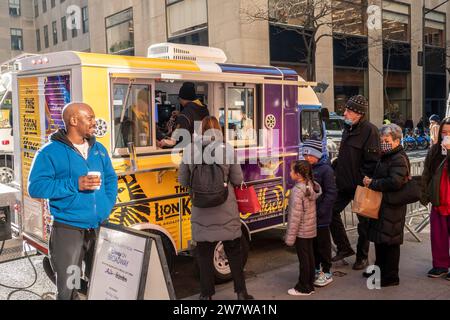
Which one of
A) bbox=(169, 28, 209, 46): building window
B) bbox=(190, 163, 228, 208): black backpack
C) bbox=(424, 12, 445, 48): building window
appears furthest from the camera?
bbox=(424, 12, 445, 48): building window

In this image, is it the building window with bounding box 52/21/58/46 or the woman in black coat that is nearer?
the woman in black coat

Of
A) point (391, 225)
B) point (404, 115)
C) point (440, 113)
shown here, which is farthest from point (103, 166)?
point (440, 113)

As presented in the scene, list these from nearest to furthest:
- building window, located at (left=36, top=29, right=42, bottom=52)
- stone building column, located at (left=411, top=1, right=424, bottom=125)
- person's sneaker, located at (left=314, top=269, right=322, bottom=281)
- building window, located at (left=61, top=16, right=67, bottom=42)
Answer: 1. person's sneaker, located at (left=314, top=269, right=322, bottom=281)
2. stone building column, located at (left=411, top=1, right=424, bottom=125)
3. building window, located at (left=61, top=16, right=67, bottom=42)
4. building window, located at (left=36, top=29, right=42, bottom=52)

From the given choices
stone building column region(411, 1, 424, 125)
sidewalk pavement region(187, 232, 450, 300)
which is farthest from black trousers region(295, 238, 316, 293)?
stone building column region(411, 1, 424, 125)

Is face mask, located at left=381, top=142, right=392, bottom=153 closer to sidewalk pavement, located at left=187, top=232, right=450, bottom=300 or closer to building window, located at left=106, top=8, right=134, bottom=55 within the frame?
sidewalk pavement, located at left=187, top=232, right=450, bottom=300

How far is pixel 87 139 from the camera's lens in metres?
3.61

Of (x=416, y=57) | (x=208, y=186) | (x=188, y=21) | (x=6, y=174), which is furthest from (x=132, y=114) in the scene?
(x=416, y=57)

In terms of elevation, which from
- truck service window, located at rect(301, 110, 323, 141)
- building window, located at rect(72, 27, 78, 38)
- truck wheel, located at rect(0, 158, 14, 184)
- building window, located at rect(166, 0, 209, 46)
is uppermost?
building window, located at rect(72, 27, 78, 38)

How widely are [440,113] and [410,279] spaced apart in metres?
30.2

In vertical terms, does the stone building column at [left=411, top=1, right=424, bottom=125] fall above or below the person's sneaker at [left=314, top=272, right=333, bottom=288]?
above

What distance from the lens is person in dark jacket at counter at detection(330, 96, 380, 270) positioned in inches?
217

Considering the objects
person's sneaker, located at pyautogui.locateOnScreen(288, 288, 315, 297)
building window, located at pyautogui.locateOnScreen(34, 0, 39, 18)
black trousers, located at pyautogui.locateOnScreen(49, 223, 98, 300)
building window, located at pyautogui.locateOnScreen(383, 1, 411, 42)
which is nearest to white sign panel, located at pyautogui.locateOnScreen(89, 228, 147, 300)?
black trousers, located at pyautogui.locateOnScreen(49, 223, 98, 300)

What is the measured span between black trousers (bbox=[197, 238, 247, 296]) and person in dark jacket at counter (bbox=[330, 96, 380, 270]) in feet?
5.62

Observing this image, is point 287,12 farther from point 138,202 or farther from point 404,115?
point 138,202
